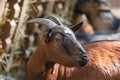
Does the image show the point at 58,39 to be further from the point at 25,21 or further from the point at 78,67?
the point at 25,21

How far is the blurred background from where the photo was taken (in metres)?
6.90

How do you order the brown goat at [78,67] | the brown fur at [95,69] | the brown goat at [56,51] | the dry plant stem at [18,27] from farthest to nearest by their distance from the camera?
1. the dry plant stem at [18,27]
2. the brown fur at [95,69]
3. the brown goat at [78,67]
4. the brown goat at [56,51]

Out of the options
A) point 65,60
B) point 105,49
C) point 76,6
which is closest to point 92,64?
point 105,49

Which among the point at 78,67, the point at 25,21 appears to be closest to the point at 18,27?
the point at 25,21

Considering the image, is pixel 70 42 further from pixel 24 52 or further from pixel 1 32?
pixel 24 52

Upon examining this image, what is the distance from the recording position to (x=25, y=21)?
768cm

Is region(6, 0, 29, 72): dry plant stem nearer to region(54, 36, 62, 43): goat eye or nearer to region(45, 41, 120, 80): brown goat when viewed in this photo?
region(45, 41, 120, 80): brown goat

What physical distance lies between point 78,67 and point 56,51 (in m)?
0.68

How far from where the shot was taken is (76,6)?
10.6m

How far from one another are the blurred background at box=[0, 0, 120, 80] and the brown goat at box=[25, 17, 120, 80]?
1.80 feet

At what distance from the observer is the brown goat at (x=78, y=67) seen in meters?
5.94

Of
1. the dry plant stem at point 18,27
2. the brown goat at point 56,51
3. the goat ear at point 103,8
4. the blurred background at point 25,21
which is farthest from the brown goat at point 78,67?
the goat ear at point 103,8

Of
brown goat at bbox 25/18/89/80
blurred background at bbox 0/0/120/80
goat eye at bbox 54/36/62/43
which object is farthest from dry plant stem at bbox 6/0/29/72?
goat eye at bbox 54/36/62/43

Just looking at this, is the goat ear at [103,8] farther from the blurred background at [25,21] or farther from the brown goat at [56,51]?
the brown goat at [56,51]
